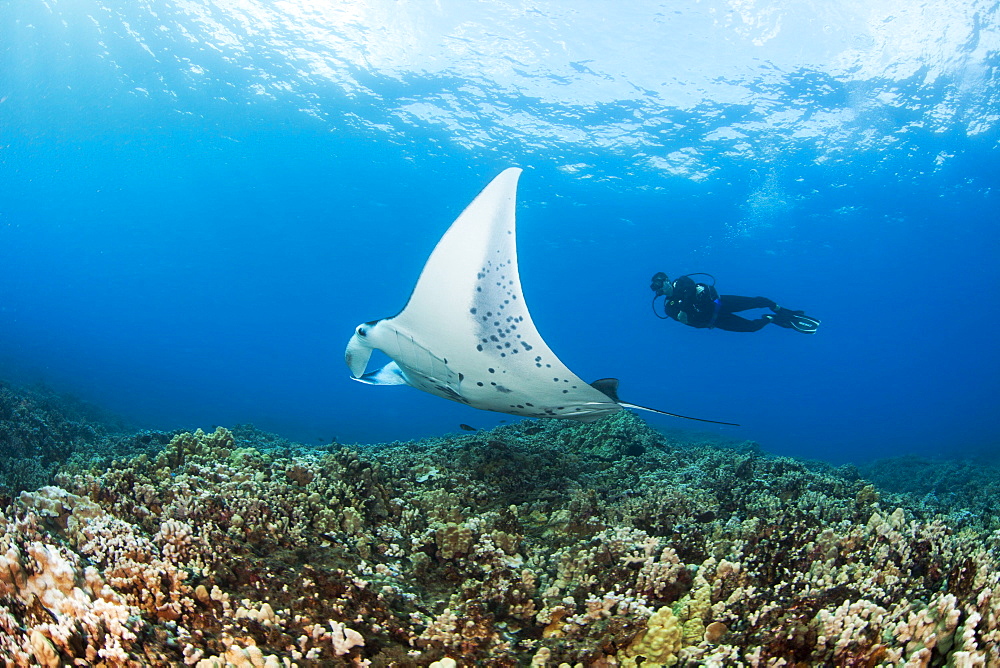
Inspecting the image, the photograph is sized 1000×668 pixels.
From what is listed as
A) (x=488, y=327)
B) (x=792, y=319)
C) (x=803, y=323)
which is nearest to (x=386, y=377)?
(x=488, y=327)

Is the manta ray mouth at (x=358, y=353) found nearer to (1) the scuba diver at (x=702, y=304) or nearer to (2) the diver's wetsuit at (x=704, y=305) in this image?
(1) the scuba diver at (x=702, y=304)

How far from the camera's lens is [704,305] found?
11.2 m

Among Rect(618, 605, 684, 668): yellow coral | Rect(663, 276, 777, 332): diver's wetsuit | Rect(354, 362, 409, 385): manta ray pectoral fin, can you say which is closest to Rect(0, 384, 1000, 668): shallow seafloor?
Rect(618, 605, 684, 668): yellow coral

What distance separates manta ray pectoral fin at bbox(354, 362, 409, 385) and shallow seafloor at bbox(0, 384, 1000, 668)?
2.79 feet

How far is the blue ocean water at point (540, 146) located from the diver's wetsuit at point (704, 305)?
12.4 m

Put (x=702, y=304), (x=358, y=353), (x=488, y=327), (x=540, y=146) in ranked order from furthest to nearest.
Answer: (x=540, y=146)
(x=702, y=304)
(x=358, y=353)
(x=488, y=327)

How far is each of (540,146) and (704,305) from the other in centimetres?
1881

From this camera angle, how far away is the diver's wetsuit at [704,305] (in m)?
11.1

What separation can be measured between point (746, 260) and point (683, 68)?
31106mm

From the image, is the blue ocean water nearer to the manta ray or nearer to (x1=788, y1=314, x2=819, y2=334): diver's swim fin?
(x1=788, y1=314, x2=819, y2=334): diver's swim fin

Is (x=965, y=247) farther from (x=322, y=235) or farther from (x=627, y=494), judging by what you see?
(x=322, y=235)

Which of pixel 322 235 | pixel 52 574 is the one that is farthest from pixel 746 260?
pixel 52 574

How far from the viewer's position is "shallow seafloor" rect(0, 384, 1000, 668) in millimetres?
1787

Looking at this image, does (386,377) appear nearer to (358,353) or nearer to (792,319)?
(358,353)
